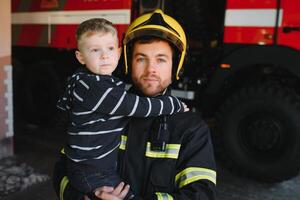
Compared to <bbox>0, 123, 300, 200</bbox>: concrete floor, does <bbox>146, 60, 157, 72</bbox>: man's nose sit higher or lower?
higher

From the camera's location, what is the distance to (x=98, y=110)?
63.0 inches

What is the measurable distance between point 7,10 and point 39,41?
1647 millimetres

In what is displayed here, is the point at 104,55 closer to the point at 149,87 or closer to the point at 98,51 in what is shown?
the point at 98,51

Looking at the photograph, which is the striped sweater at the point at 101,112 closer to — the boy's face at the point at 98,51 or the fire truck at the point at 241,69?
the boy's face at the point at 98,51

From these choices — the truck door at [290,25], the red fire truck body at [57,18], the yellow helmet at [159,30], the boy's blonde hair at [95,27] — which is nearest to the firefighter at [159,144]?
the yellow helmet at [159,30]

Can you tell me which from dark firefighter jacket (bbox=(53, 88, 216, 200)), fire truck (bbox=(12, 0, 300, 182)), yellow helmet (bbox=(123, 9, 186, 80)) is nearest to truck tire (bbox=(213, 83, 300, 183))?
fire truck (bbox=(12, 0, 300, 182))

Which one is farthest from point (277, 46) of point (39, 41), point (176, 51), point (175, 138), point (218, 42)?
point (39, 41)

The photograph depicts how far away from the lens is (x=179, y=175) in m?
1.58

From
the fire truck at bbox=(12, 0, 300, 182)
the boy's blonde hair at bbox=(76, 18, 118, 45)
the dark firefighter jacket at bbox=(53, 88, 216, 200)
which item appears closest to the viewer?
the dark firefighter jacket at bbox=(53, 88, 216, 200)

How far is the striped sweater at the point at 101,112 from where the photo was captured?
62.9 inches

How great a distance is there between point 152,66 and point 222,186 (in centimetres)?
273

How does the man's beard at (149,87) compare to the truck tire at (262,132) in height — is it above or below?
above

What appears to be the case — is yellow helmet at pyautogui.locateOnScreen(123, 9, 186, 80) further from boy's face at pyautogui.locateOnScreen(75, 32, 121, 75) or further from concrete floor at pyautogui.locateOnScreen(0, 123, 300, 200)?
concrete floor at pyautogui.locateOnScreen(0, 123, 300, 200)

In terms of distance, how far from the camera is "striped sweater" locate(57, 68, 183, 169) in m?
1.60
